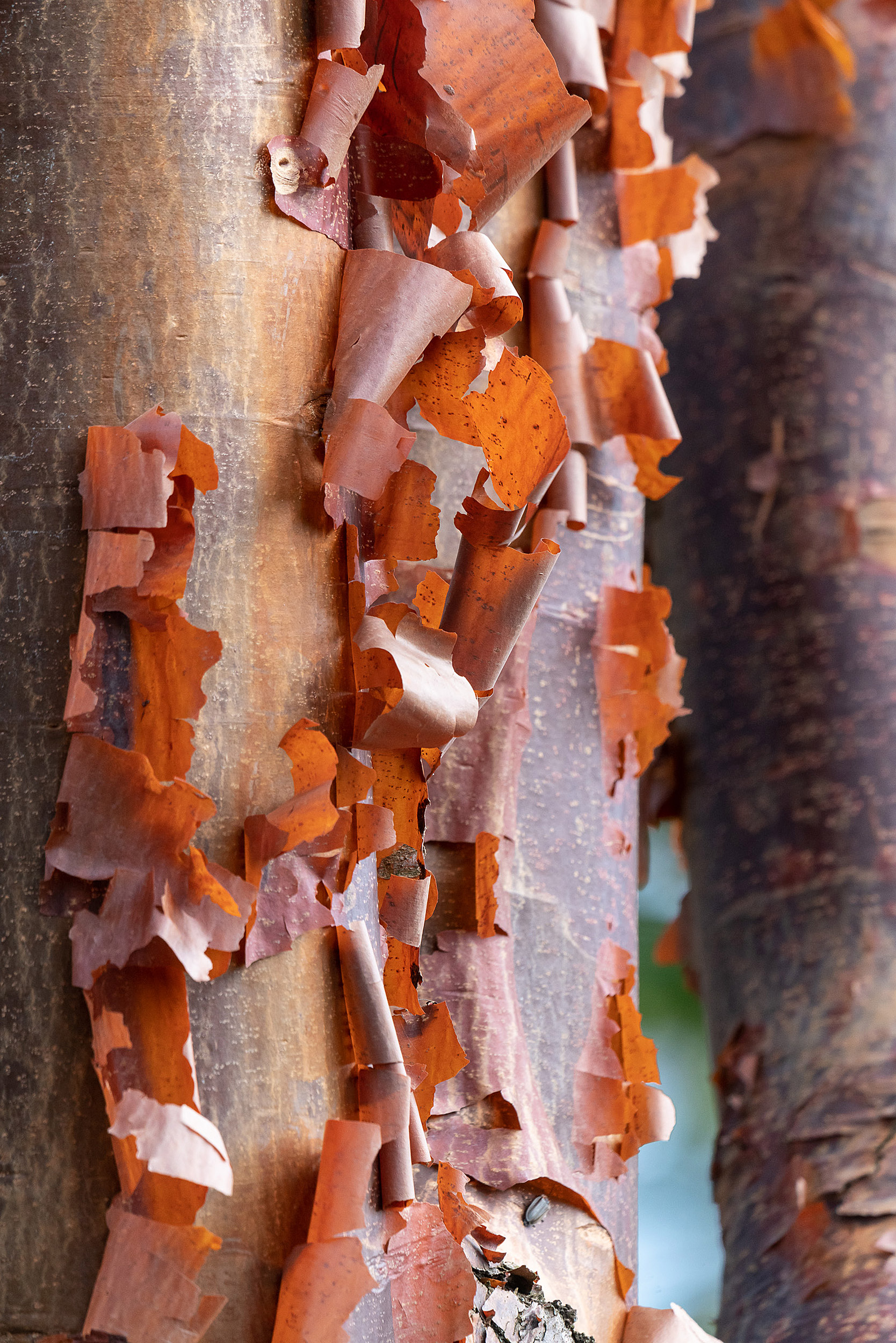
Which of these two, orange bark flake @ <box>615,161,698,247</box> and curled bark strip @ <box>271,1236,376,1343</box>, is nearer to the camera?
curled bark strip @ <box>271,1236,376,1343</box>

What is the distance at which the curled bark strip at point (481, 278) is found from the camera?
1.75ft

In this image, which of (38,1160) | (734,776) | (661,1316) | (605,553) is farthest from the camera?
(734,776)

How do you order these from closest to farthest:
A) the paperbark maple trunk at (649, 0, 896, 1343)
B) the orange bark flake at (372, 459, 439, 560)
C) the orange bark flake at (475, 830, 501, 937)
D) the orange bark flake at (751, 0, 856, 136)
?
the orange bark flake at (372, 459, 439, 560)
the orange bark flake at (475, 830, 501, 937)
the paperbark maple trunk at (649, 0, 896, 1343)
the orange bark flake at (751, 0, 856, 136)

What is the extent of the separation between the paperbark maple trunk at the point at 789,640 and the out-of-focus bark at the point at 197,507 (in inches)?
20.5

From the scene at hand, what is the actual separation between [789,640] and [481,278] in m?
0.62

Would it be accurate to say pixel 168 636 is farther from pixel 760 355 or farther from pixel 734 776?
pixel 760 355

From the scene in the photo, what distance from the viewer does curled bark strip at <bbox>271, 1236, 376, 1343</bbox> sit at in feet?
1.39

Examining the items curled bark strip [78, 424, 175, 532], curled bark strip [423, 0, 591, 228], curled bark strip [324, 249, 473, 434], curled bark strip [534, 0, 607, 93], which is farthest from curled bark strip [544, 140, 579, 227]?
curled bark strip [78, 424, 175, 532]

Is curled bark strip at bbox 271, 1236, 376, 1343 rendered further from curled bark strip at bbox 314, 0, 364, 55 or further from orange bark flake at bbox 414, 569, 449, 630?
curled bark strip at bbox 314, 0, 364, 55

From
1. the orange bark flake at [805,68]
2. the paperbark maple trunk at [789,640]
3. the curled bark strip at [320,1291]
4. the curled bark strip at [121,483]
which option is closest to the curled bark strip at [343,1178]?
the curled bark strip at [320,1291]

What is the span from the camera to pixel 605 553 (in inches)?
28.8

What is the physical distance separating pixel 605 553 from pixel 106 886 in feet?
1.23

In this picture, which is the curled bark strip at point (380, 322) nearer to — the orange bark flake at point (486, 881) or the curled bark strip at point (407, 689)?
the curled bark strip at point (407, 689)

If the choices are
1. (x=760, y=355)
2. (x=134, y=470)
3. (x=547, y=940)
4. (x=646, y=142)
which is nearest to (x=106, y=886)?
(x=134, y=470)
